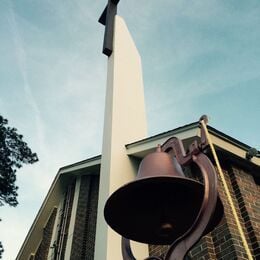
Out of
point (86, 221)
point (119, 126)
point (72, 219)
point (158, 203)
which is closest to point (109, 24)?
point (119, 126)

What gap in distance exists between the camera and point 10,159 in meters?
14.2

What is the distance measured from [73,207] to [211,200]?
6794 mm

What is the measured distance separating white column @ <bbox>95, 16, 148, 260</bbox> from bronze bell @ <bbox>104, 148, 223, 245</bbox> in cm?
169

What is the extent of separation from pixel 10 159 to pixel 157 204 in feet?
43.0

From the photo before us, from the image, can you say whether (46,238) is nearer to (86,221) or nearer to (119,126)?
(86,221)

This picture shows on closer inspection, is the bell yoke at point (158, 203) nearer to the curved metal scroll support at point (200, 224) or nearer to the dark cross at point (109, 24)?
the curved metal scroll support at point (200, 224)

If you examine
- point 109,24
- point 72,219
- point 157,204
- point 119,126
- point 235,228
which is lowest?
point 157,204

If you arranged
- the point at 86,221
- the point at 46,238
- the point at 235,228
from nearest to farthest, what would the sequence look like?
1. the point at 235,228
2. the point at 86,221
3. the point at 46,238

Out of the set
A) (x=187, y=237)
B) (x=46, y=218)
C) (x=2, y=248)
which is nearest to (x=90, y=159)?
(x=46, y=218)

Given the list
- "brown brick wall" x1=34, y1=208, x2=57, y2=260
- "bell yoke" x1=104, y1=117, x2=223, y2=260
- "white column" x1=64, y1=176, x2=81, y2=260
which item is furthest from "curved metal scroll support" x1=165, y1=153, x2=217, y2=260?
"brown brick wall" x1=34, y1=208, x2=57, y2=260

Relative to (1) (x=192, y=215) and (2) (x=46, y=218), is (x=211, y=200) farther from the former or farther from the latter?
(2) (x=46, y=218)

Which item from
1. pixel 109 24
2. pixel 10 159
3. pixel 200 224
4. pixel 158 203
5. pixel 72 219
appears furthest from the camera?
pixel 10 159

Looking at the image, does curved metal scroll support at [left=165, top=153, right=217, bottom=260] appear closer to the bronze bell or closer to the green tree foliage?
the bronze bell

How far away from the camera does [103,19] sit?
8.73 m
